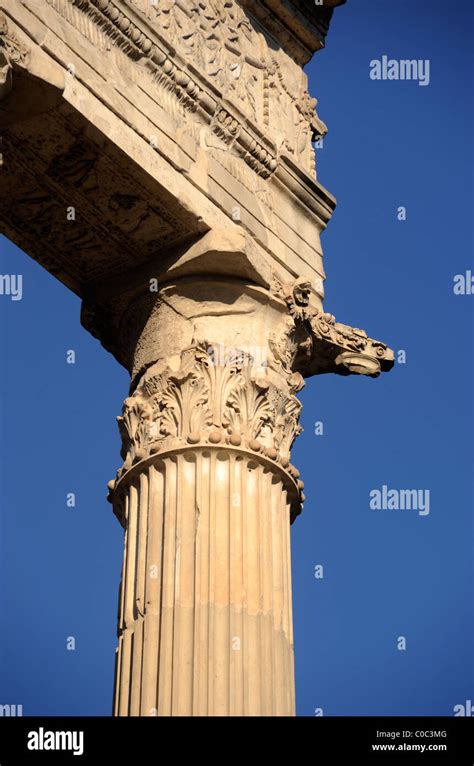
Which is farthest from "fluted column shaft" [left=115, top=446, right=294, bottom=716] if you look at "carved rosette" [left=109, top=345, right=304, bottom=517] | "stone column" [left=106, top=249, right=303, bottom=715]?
"carved rosette" [left=109, top=345, right=304, bottom=517]

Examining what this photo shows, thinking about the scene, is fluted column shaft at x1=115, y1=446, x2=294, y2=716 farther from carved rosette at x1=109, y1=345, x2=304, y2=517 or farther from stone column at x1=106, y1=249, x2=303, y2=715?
carved rosette at x1=109, y1=345, x2=304, y2=517

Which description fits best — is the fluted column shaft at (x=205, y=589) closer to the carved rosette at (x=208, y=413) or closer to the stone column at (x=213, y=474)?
the stone column at (x=213, y=474)

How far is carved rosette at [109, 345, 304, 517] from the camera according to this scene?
19094 millimetres

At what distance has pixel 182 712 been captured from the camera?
17.1 metres

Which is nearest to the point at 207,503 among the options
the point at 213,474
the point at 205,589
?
the point at 213,474

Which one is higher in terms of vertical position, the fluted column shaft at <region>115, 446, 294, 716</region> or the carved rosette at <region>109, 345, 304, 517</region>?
the carved rosette at <region>109, 345, 304, 517</region>

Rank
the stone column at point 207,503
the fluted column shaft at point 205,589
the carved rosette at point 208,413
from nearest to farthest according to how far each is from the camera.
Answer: the fluted column shaft at point 205,589, the stone column at point 207,503, the carved rosette at point 208,413

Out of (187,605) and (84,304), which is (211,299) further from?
(187,605)

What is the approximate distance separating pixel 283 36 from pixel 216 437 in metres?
7.69

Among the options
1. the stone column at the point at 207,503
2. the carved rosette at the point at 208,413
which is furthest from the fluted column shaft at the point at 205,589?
the carved rosette at the point at 208,413

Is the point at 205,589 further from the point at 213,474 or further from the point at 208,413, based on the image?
the point at 208,413

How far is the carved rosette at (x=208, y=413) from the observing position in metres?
19.1
